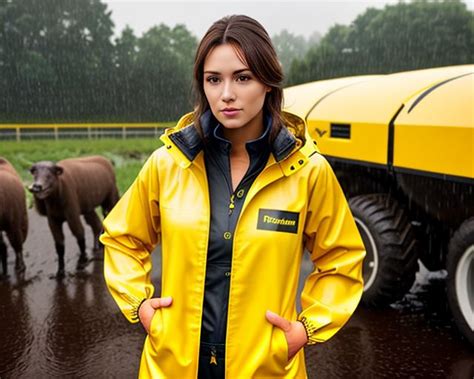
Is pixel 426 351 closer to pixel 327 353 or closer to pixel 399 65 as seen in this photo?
pixel 327 353

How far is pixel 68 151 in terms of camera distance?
17.0 m

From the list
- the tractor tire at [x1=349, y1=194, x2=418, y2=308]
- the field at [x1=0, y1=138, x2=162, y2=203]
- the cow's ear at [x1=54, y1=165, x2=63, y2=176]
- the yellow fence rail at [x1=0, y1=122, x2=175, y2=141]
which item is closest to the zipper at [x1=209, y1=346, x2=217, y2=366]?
the tractor tire at [x1=349, y1=194, x2=418, y2=308]

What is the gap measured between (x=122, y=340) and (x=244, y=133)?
2.80 meters

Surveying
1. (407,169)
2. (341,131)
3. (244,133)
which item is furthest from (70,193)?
(244,133)

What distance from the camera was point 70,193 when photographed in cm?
587

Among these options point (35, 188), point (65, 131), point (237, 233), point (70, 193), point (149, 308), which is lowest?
point (65, 131)

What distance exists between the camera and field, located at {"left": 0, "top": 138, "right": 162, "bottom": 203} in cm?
1557

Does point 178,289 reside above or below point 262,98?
below

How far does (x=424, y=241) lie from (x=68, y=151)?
14265mm

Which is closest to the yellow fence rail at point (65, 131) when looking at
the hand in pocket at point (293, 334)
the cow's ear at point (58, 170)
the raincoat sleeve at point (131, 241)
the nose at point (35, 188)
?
the cow's ear at point (58, 170)

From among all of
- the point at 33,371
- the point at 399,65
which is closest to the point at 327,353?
the point at 33,371

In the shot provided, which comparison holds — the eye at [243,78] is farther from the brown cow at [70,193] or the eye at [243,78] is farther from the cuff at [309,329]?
the brown cow at [70,193]

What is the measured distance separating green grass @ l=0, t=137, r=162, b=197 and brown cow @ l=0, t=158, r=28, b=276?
8264 millimetres

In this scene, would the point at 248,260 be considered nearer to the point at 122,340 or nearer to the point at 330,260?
the point at 330,260
